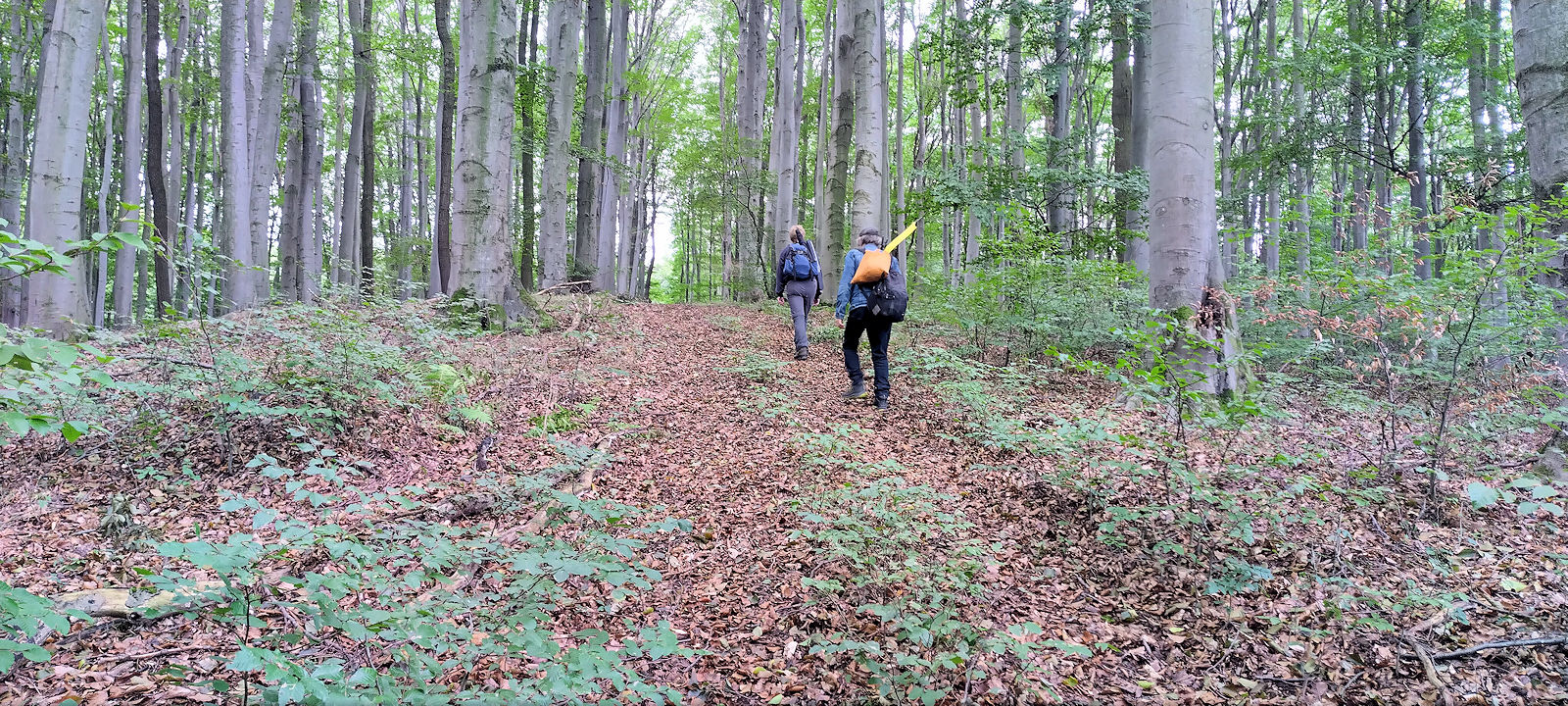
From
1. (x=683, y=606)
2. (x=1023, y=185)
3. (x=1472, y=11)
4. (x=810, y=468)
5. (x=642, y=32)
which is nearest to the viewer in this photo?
(x=683, y=606)

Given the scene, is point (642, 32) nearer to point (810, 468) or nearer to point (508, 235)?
point (508, 235)

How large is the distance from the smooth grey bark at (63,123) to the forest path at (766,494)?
525 cm

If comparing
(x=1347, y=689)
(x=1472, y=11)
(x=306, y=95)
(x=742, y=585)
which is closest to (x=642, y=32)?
(x=306, y=95)

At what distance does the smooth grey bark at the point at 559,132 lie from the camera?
471 inches

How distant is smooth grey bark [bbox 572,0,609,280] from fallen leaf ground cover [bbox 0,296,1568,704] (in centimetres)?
905

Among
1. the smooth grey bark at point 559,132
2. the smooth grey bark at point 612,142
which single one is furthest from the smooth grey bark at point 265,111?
the smooth grey bark at point 612,142

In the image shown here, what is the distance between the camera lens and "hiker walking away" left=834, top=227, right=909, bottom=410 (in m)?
5.96

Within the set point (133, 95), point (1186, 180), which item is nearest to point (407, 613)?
point (1186, 180)

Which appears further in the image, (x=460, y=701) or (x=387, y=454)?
(x=387, y=454)

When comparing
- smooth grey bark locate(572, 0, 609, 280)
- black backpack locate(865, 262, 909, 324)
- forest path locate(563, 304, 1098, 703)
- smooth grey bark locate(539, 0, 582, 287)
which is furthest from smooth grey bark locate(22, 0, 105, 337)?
smooth grey bark locate(572, 0, 609, 280)

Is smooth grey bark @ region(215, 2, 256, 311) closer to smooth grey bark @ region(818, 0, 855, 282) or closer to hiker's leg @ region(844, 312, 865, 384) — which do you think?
smooth grey bark @ region(818, 0, 855, 282)

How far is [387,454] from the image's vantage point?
4.54 metres

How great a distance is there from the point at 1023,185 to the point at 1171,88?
193 inches

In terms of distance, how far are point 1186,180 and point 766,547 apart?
4227mm
